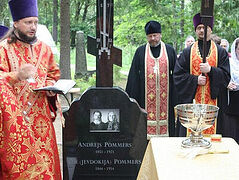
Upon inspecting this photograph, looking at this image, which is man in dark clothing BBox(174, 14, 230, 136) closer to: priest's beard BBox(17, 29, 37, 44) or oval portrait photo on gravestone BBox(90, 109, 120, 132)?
oval portrait photo on gravestone BBox(90, 109, 120, 132)

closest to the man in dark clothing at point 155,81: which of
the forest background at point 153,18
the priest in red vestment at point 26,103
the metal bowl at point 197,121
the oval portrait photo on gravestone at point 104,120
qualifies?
the oval portrait photo on gravestone at point 104,120

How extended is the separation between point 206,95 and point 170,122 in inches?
45.6

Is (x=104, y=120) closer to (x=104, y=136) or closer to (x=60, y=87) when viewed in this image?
(x=104, y=136)

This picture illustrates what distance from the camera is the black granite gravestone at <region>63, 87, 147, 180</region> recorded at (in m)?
4.75

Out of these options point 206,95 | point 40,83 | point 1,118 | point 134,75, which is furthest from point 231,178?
point 134,75

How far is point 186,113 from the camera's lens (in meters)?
3.07

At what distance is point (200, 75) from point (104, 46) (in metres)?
1.34

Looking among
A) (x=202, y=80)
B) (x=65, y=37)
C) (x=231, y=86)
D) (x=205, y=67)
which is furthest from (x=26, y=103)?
(x=65, y=37)

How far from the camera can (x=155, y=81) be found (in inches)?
244

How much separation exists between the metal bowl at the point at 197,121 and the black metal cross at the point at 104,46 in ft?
5.79

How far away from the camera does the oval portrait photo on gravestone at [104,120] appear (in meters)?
4.77

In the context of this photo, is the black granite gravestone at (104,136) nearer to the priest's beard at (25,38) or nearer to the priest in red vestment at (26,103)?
the priest in red vestment at (26,103)

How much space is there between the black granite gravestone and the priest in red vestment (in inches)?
20.6

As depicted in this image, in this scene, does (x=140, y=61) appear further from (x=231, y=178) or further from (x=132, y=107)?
(x=231, y=178)
